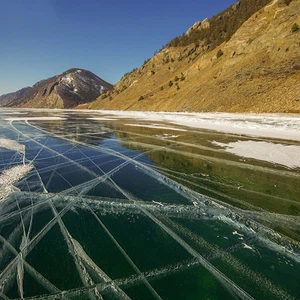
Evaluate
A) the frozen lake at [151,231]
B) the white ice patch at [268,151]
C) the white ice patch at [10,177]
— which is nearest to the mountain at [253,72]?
the white ice patch at [268,151]

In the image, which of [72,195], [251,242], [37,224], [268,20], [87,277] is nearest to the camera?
[87,277]

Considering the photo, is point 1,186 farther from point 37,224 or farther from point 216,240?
point 216,240

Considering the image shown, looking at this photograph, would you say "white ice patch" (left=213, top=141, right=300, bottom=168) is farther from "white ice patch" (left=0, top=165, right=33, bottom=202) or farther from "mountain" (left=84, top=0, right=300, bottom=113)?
"mountain" (left=84, top=0, right=300, bottom=113)

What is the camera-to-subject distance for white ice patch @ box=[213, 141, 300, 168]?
748 cm

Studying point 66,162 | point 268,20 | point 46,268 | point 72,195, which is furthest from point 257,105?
point 46,268

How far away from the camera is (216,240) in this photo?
329cm

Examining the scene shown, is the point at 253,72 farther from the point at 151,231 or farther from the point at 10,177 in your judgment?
the point at 151,231

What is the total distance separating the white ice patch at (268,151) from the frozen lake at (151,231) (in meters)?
0.15

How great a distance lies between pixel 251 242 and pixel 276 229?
2.06 ft

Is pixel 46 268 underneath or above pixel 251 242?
above

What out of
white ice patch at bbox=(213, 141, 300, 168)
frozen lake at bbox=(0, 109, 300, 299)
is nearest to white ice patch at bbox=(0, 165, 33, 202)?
frozen lake at bbox=(0, 109, 300, 299)

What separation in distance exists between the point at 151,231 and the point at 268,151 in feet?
23.3

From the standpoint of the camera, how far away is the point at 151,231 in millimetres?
3553

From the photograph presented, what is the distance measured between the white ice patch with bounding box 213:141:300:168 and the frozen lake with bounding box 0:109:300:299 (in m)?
0.15
